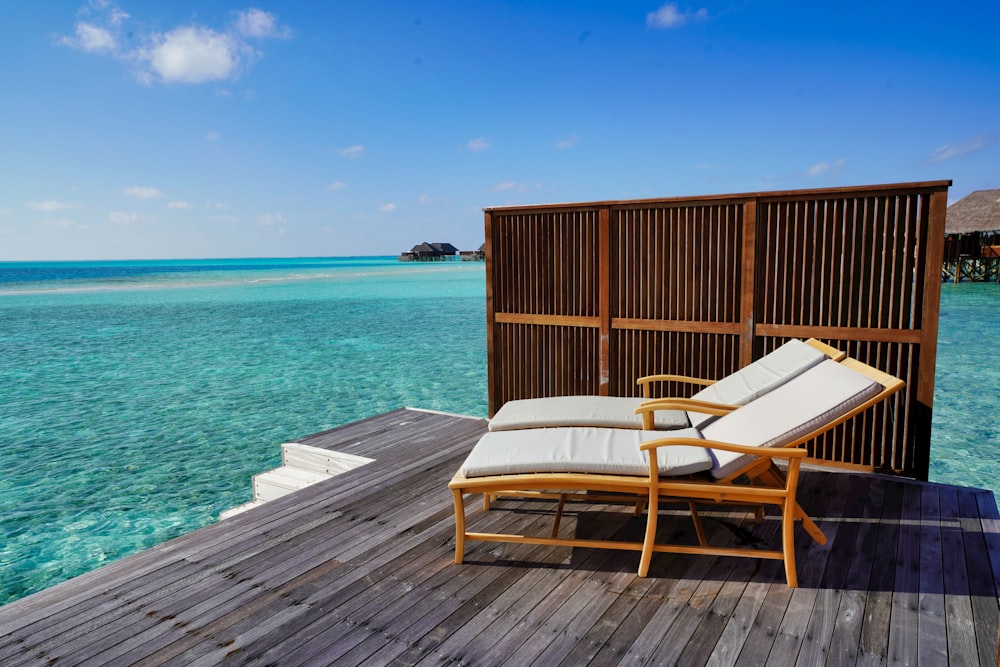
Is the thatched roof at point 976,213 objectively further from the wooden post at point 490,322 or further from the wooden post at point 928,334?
the wooden post at point 490,322

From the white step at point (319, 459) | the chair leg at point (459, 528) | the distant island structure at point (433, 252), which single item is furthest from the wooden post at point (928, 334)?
the distant island structure at point (433, 252)

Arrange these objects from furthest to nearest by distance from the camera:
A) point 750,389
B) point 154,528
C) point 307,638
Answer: point 154,528 → point 750,389 → point 307,638

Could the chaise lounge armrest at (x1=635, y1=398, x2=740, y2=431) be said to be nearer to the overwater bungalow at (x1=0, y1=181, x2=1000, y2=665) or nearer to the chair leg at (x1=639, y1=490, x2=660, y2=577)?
the overwater bungalow at (x1=0, y1=181, x2=1000, y2=665)

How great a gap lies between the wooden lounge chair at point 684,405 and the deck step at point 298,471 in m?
1.70

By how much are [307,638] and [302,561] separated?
0.63 metres

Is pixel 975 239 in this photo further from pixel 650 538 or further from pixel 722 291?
pixel 650 538

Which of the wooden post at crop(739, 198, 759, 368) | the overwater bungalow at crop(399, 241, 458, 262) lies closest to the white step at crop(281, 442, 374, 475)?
the wooden post at crop(739, 198, 759, 368)

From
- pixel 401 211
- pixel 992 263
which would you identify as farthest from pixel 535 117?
pixel 401 211

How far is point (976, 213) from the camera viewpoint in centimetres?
3147

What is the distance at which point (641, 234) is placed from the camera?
450cm

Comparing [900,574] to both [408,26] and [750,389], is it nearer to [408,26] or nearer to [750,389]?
[750,389]

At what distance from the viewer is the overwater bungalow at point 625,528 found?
212cm

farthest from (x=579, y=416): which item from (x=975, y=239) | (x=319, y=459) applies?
(x=975, y=239)

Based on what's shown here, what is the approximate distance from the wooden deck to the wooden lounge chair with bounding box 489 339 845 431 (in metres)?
0.49
